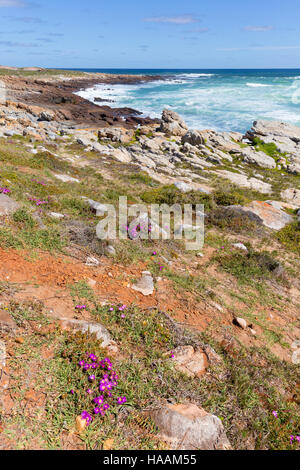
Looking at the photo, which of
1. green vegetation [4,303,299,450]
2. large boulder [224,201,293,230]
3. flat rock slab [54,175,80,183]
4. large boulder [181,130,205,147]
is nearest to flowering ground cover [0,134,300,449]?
green vegetation [4,303,299,450]

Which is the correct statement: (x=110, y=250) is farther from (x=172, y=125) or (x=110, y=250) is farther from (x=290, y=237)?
(x=172, y=125)

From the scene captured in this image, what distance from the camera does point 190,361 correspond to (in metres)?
4.54

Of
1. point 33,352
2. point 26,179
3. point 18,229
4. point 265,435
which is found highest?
point 26,179

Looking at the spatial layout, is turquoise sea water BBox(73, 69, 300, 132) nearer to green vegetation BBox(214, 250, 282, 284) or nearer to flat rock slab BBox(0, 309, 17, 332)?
green vegetation BBox(214, 250, 282, 284)

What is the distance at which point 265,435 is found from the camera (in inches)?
145

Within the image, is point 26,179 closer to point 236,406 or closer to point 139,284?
point 139,284

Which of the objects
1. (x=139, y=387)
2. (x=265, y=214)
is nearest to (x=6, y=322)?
(x=139, y=387)

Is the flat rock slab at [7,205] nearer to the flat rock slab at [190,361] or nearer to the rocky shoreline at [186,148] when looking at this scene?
the flat rock slab at [190,361]

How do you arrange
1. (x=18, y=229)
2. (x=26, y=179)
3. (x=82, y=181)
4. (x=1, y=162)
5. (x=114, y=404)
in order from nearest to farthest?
1. (x=114, y=404)
2. (x=18, y=229)
3. (x=26, y=179)
4. (x=1, y=162)
5. (x=82, y=181)

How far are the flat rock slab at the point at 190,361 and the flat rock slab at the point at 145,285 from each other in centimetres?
182

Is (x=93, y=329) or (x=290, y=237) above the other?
(x=93, y=329)

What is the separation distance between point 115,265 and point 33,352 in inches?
134

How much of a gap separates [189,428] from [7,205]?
24.0 feet
